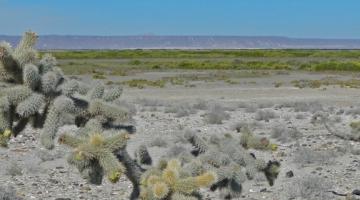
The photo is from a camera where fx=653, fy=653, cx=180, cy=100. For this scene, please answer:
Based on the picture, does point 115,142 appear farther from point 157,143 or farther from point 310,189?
point 157,143

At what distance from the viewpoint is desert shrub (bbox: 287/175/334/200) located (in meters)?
9.68

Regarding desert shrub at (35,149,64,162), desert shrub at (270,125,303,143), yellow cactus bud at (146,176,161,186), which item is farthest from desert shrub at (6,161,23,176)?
yellow cactus bud at (146,176,161,186)

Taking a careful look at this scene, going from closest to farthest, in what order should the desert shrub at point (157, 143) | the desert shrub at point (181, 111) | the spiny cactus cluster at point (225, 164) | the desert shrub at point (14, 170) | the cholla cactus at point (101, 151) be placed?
the cholla cactus at point (101, 151) < the spiny cactus cluster at point (225, 164) < the desert shrub at point (14, 170) < the desert shrub at point (157, 143) < the desert shrub at point (181, 111)

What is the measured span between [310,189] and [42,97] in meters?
6.99

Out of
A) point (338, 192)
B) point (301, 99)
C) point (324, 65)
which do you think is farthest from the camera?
point (324, 65)

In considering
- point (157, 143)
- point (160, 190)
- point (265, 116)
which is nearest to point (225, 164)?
point (160, 190)

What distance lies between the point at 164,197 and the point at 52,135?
2.23 ft

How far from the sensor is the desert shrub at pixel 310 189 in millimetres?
9680

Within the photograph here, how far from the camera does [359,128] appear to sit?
6.73 m

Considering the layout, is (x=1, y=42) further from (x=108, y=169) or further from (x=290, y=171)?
(x=290, y=171)

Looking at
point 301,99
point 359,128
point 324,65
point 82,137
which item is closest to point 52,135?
point 82,137

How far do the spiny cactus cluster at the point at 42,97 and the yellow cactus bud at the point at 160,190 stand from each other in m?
0.41

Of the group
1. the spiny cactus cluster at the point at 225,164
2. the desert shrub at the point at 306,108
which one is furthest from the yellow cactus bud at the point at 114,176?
the desert shrub at the point at 306,108

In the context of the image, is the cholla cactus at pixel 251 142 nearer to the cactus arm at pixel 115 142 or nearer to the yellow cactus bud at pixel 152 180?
the yellow cactus bud at pixel 152 180
